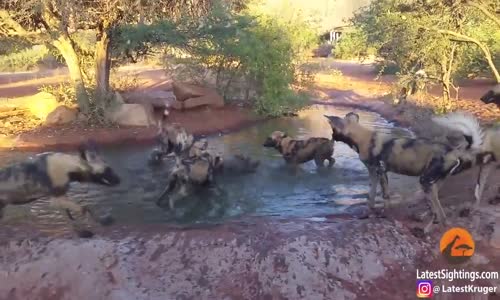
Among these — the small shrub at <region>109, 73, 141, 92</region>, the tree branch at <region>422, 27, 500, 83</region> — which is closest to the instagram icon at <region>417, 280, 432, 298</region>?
the tree branch at <region>422, 27, 500, 83</region>

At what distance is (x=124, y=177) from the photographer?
10.7 metres

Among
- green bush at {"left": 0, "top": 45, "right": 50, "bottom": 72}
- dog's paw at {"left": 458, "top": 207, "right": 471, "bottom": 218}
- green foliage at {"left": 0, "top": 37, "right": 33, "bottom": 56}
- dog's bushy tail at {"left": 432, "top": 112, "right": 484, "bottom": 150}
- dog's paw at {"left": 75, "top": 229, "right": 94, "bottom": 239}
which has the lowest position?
green bush at {"left": 0, "top": 45, "right": 50, "bottom": 72}

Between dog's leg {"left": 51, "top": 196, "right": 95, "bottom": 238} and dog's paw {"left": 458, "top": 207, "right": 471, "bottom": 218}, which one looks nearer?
dog's leg {"left": 51, "top": 196, "right": 95, "bottom": 238}

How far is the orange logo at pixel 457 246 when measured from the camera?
266 inches

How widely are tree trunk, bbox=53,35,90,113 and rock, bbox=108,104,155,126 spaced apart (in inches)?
34.9

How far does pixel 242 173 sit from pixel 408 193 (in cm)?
320

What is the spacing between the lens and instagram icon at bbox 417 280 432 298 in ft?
20.6

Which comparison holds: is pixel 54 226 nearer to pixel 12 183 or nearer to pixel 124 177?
pixel 12 183

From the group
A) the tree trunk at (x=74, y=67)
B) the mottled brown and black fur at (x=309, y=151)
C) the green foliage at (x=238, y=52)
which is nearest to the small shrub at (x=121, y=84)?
the green foliage at (x=238, y=52)

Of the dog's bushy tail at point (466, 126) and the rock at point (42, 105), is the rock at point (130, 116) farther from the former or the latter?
the dog's bushy tail at point (466, 126)

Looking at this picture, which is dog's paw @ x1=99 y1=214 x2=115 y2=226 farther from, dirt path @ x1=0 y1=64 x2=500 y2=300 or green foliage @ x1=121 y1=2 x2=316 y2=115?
green foliage @ x1=121 y1=2 x2=316 y2=115

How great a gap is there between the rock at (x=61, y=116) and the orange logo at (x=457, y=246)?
12.5m

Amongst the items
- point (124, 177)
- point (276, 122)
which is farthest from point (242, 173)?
point (276, 122)

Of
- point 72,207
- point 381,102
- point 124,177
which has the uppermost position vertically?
point 72,207
